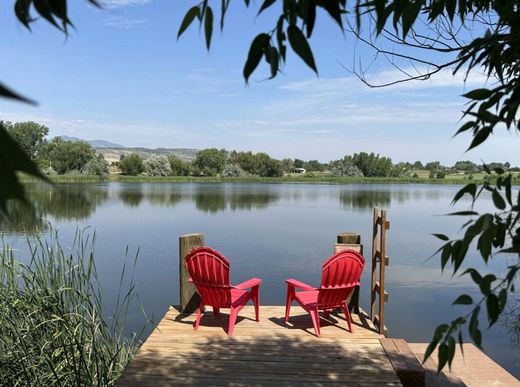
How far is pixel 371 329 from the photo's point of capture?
4.64 meters

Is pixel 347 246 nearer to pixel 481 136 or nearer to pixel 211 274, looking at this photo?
pixel 211 274

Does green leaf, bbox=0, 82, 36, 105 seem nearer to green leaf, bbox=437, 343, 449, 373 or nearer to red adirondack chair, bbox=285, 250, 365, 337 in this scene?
green leaf, bbox=437, 343, 449, 373

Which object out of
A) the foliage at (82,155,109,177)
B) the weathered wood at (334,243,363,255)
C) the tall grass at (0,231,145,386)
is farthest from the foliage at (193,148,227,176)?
the tall grass at (0,231,145,386)

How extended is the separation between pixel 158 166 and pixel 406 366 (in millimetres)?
90621

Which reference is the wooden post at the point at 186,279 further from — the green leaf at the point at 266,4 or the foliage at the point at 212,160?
the foliage at the point at 212,160

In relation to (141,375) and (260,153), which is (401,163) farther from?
(141,375)

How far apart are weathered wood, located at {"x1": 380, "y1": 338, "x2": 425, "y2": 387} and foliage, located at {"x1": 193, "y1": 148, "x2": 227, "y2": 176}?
9215 centimetres

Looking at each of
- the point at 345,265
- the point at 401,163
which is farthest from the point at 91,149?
the point at 345,265

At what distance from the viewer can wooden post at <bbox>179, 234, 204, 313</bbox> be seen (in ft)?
16.3

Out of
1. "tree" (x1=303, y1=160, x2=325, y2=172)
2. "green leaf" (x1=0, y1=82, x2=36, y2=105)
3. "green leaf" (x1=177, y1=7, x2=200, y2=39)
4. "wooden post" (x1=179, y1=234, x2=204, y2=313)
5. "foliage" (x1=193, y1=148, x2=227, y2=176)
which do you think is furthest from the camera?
"tree" (x1=303, y1=160, x2=325, y2=172)

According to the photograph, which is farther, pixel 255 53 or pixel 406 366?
pixel 406 366

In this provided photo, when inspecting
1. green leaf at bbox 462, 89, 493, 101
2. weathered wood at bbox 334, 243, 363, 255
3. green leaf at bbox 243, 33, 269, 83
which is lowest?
weathered wood at bbox 334, 243, 363, 255

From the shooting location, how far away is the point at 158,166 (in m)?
91.5

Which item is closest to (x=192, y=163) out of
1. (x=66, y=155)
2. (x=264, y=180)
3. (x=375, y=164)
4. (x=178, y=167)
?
(x=178, y=167)
